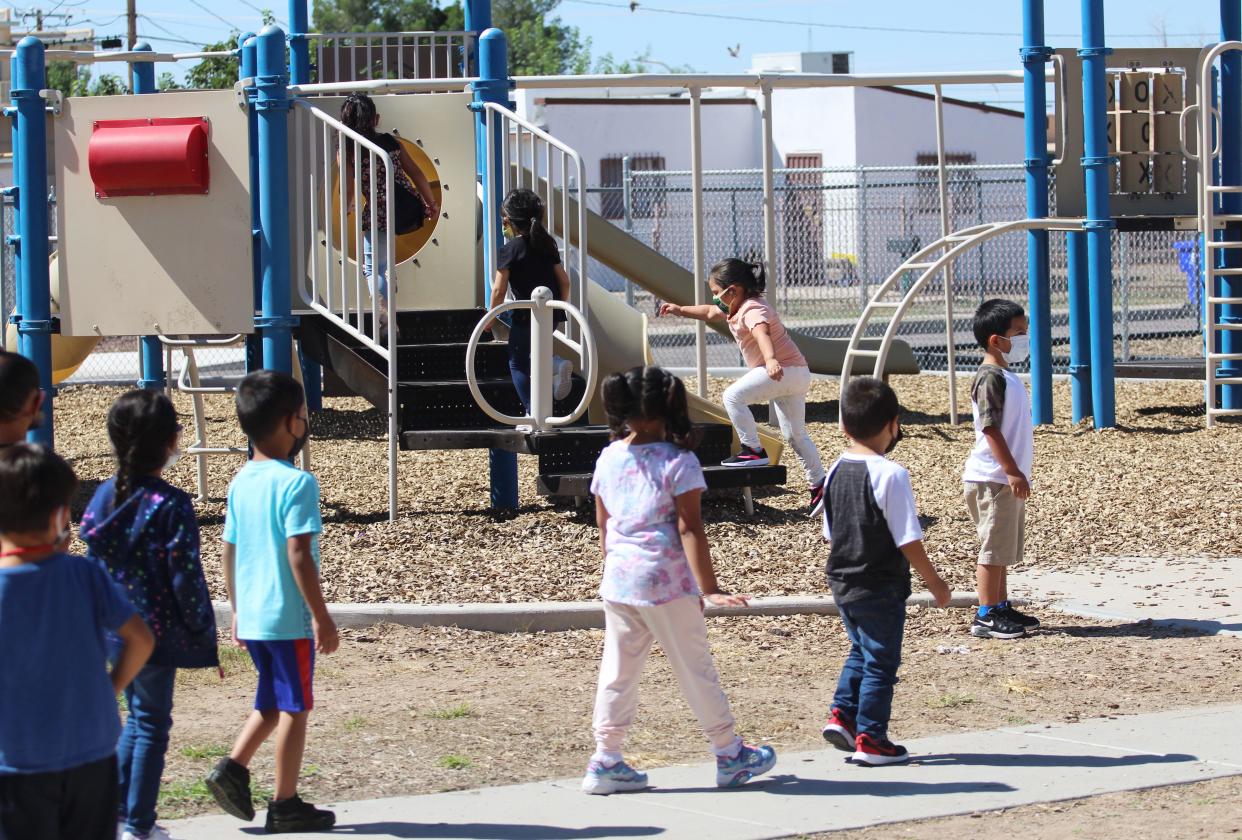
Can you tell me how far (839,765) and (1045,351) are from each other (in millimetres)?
8973

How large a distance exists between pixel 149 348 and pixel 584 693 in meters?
6.37

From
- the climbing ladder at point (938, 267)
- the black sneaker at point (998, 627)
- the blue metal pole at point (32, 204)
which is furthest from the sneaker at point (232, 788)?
the climbing ladder at point (938, 267)

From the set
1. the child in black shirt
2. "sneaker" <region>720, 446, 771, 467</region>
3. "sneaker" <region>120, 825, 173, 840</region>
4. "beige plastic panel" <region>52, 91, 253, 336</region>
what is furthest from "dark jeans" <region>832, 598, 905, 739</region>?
"beige plastic panel" <region>52, 91, 253, 336</region>

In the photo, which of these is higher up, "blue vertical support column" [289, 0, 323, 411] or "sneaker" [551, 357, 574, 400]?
"blue vertical support column" [289, 0, 323, 411]

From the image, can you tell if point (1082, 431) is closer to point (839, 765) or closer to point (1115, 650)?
point (1115, 650)

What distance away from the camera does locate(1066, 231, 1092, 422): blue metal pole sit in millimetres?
13703

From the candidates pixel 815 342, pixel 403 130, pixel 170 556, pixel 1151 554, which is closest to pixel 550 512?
pixel 403 130

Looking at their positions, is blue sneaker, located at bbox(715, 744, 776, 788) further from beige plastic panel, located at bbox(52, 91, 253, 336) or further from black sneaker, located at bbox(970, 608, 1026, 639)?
beige plastic panel, located at bbox(52, 91, 253, 336)

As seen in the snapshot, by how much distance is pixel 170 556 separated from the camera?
4.45 metres

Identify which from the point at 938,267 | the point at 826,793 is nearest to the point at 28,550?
the point at 826,793

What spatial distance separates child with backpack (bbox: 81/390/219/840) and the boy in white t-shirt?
11.6 ft

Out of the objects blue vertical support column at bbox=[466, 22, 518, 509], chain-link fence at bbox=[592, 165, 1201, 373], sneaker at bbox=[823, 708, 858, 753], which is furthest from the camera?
chain-link fence at bbox=[592, 165, 1201, 373]

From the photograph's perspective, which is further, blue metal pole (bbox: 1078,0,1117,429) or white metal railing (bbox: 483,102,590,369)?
blue metal pole (bbox: 1078,0,1117,429)

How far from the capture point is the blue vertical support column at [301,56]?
13.8 metres
